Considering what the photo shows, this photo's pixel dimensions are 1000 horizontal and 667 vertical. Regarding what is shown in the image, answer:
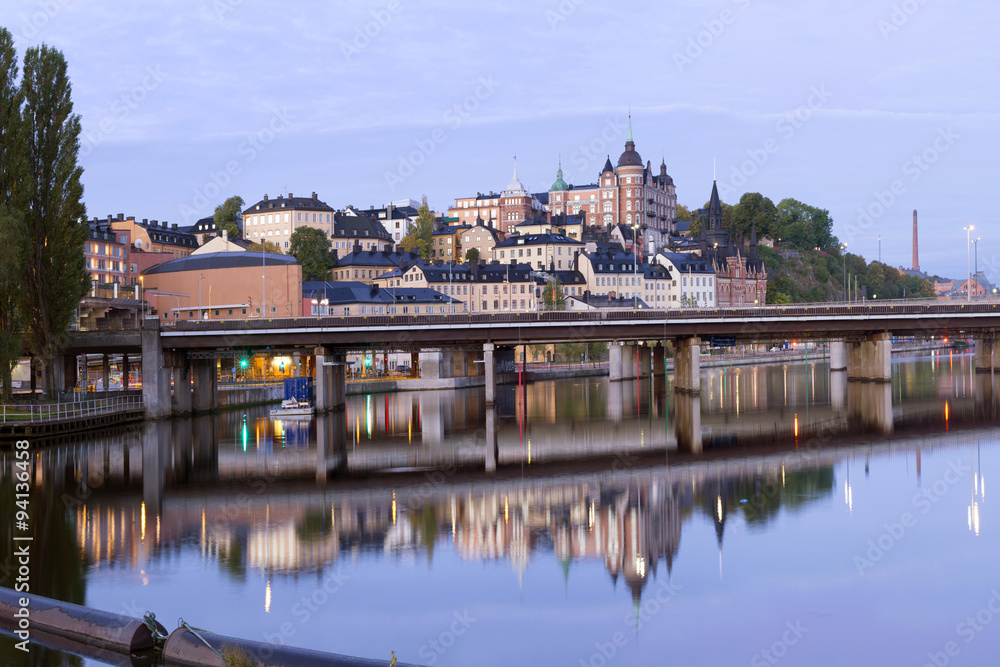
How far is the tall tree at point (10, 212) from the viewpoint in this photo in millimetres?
58031

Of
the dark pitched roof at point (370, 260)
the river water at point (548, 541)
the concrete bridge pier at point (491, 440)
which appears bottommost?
the river water at point (548, 541)

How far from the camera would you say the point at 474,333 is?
78.9 metres

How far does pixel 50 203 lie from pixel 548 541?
154ft

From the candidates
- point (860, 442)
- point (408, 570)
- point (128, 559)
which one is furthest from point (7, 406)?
point (860, 442)

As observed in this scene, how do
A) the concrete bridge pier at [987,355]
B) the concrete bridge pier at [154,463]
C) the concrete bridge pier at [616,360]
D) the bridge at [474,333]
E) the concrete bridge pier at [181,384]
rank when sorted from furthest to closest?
the concrete bridge pier at [616,360] → the concrete bridge pier at [987,355] → the concrete bridge pier at [181,384] → the bridge at [474,333] → the concrete bridge pier at [154,463]

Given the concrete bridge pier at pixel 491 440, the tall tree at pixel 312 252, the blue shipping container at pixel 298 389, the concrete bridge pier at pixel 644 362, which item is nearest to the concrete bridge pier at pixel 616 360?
the concrete bridge pier at pixel 644 362

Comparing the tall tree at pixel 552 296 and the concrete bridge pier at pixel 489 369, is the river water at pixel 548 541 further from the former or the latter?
the tall tree at pixel 552 296

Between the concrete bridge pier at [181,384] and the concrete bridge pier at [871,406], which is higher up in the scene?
the concrete bridge pier at [181,384]

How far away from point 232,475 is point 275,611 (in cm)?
2401

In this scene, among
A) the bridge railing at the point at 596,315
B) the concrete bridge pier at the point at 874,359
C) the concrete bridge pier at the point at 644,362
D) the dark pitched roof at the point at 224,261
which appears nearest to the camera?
the bridge railing at the point at 596,315

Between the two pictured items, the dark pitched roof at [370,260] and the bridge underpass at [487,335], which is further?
the dark pitched roof at [370,260]

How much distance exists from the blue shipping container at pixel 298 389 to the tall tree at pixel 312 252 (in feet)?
304

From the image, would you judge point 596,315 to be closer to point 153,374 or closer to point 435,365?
point 153,374

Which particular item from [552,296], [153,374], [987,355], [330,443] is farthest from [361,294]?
[987,355]
